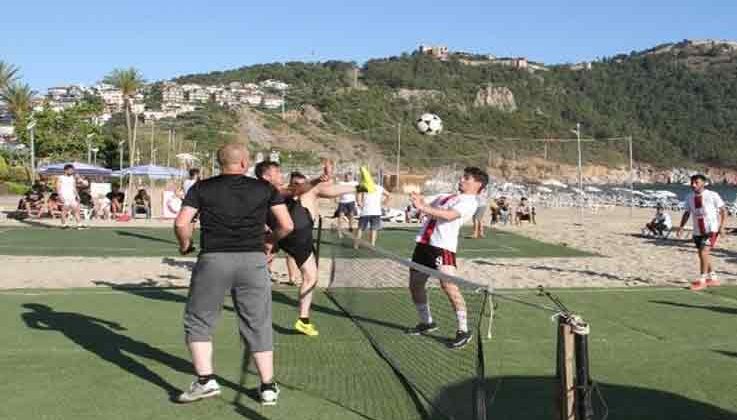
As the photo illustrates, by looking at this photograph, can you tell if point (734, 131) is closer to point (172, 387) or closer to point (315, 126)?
point (315, 126)

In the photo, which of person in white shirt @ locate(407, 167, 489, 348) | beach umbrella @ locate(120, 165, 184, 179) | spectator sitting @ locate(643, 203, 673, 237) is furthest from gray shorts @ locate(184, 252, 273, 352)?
beach umbrella @ locate(120, 165, 184, 179)

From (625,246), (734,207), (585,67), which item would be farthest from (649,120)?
(625,246)

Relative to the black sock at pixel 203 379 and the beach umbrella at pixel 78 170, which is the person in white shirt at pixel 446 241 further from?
the beach umbrella at pixel 78 170

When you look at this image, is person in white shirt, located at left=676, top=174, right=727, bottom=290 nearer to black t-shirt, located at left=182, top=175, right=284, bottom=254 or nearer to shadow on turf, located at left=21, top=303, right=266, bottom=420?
shadow on turf, located at left=21, top=303, right=266, bottom=420

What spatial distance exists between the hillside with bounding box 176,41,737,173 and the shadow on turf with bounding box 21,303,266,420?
88619 millimetres

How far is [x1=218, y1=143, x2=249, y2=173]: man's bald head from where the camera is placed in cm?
602

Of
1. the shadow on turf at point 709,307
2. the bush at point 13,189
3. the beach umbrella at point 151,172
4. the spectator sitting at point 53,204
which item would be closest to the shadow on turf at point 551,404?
the shadow on turf at point 709,307

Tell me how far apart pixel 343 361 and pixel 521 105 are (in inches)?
5518

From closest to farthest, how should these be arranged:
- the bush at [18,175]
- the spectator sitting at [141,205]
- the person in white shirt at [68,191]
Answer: the person in white shirt at [68,191]
the spectator sitting at [141,205]
the bush at [18,175]

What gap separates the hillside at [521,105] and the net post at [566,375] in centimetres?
9362

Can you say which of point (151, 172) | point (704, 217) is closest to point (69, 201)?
point (151, 172)

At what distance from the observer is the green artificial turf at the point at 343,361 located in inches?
240

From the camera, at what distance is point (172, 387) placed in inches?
260

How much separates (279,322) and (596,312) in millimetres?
4093
